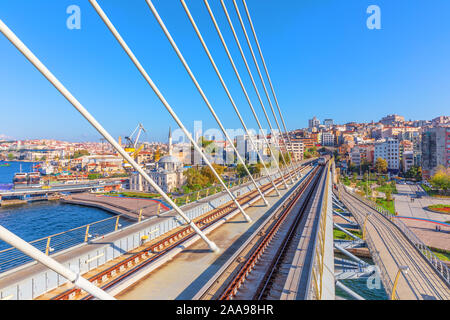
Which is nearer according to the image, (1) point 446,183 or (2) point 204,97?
(2) point 204,97

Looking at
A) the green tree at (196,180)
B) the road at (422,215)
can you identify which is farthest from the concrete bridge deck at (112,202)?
the road at (422,215)

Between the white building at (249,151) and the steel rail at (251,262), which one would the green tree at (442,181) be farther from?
the steel rail at (251,262)

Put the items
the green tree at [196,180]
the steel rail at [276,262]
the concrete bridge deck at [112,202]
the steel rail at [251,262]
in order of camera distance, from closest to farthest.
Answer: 1. the steel rail at [251,262]
2. the steel rail at [276,262]
3. the concrete bridge deck at [112,202]
4. the green tree at [196,180]

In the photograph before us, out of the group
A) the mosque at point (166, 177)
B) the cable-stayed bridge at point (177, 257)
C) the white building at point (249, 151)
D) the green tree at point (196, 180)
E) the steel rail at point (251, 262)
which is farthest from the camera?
the white building at point (249, 151)

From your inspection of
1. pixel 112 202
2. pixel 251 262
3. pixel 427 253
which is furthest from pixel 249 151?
pixel 251 262

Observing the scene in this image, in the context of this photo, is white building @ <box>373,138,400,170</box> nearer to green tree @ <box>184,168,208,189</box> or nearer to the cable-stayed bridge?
green tree @ <box>184,168,208,189</box>

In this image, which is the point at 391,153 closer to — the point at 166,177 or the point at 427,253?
the point at 427,253
